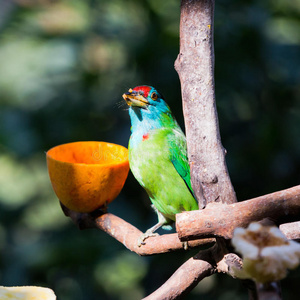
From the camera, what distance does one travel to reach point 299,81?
2385 mm

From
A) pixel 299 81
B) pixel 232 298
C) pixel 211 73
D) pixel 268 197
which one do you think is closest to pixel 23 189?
pixel 232 298

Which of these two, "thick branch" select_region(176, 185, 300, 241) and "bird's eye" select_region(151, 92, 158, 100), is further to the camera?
"bird's eye" select_region(151, 92, 158, 100)

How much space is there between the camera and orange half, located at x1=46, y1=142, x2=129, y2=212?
4.42 ft

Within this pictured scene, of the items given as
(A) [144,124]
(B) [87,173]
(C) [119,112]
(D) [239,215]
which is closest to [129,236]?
(B) [87,173]

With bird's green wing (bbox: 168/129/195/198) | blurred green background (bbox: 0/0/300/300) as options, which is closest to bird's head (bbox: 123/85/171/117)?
bird's green wing (bbox: 168/129/195/198)

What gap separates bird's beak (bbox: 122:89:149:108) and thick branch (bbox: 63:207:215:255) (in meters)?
0.37

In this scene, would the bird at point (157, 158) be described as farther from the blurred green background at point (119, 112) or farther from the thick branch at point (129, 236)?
the blurred green background at point (119, 112)

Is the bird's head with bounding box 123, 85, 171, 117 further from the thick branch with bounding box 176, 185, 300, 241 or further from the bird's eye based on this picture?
the thick branch with bounding box 176, 185, 300, 241

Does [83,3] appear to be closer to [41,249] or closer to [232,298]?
[41,249]

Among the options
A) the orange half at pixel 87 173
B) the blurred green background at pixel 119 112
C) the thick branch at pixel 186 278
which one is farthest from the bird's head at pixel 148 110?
the blurred green background at pixel 119 112

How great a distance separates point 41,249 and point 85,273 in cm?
26

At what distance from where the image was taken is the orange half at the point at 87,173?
135cm

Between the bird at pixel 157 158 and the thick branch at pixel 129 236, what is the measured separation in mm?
109

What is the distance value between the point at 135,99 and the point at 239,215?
65cm
